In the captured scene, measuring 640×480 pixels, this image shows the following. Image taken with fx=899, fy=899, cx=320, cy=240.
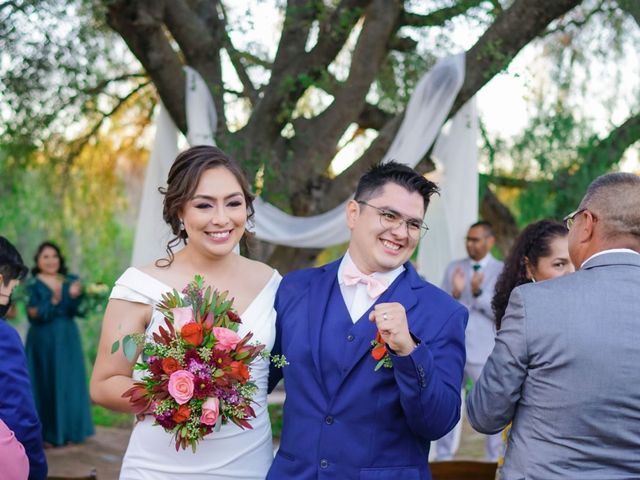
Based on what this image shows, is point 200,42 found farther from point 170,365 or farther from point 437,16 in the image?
point 170,365

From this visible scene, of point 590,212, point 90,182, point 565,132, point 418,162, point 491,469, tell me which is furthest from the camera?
point 90,182

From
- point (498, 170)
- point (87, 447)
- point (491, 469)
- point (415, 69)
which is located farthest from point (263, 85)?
point (491, 469)

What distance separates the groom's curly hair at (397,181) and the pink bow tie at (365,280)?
258 millimetres

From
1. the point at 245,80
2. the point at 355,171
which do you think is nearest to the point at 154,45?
the point at 245,80

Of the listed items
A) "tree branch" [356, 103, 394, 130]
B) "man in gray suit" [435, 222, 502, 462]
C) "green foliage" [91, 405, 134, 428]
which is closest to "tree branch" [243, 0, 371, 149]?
"tree branch" [356, 103, 394, 130]

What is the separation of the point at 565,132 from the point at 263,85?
3.13m

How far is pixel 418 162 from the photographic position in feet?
23.2

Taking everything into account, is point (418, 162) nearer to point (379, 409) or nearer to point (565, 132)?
point (565, 132)

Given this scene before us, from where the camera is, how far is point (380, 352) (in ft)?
9.07

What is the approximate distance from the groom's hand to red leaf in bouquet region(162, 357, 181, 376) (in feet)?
2.01

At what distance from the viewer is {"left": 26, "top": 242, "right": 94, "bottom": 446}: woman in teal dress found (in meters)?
9.20

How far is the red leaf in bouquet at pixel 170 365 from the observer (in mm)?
2727

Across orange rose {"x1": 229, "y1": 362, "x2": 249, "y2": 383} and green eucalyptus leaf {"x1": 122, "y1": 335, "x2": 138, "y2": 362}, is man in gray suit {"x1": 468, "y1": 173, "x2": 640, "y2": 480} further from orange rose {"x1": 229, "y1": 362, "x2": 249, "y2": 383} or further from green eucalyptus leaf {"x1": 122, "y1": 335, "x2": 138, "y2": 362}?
green eucalyptus leaf {"x1": 122, "y1": 335, "x2": 138, "y2": 362}

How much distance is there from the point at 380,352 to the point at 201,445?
2.59 ft
